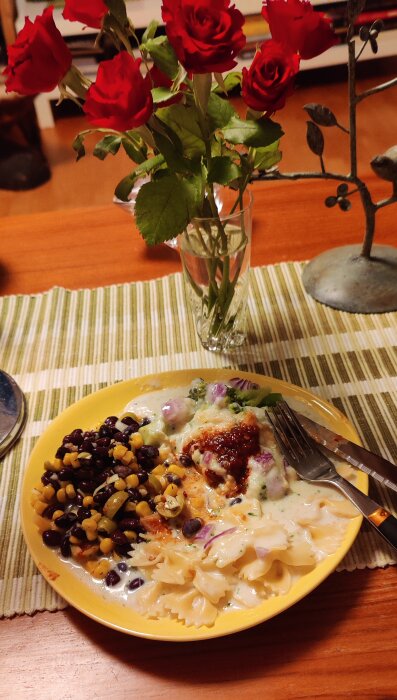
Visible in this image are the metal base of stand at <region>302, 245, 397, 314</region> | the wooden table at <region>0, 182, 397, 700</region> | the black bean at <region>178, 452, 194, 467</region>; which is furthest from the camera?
the metal base of stand at <region>302, 245, 397, 314</region>

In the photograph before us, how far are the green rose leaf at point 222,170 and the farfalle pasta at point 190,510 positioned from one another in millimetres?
308

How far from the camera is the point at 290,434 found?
3.19ft

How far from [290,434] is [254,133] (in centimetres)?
43

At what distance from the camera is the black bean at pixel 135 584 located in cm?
84

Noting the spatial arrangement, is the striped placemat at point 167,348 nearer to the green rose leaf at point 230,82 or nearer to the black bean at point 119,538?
the black bean at point 119,538

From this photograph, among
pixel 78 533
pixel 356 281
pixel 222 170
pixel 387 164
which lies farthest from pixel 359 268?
pixel 78 533

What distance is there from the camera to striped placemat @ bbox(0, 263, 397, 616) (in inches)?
43.3

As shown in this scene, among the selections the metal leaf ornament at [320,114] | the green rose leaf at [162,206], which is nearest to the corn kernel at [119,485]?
the green rose leaf at [162,206]

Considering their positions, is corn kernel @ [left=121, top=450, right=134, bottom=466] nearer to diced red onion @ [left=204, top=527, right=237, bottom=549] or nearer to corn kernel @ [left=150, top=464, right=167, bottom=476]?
corn kernel @ [left=150, top=464, right=167, bottom=476]

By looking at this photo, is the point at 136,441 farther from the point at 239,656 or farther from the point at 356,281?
the point at 356,281

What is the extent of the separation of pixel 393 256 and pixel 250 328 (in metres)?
0.33

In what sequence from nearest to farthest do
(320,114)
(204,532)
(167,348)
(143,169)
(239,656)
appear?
(239,656) < (204,532) < (143,169) < (320,114) < (167,348)

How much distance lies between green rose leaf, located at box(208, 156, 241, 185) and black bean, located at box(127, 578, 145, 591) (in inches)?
22.0

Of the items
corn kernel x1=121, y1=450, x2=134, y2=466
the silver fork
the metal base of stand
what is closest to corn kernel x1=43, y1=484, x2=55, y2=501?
corn kernel x1=121, y1=450, x2=134, y2=466
